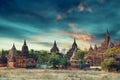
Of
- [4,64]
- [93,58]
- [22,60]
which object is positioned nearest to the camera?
[22,60]

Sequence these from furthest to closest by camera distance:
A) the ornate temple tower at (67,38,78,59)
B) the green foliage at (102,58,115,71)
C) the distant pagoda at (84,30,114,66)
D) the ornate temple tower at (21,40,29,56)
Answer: the ornate temple tower at (67,38,78,59)
the distant pagoda at (84,30,114,66)
the ornate temple tower at (21,40,29,56)
the green foliage at (102,58,115,71)

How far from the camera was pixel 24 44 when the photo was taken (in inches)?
4813

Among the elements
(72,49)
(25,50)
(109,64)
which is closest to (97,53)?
(72,49)

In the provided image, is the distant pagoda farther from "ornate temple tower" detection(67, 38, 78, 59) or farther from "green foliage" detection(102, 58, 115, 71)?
"green foliage" detection(102, 58, 115, 71)

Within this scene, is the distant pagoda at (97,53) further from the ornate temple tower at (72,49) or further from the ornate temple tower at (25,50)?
the ornate temple tower at (25,50)

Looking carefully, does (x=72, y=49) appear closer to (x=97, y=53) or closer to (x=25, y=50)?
(x=97, y=53)

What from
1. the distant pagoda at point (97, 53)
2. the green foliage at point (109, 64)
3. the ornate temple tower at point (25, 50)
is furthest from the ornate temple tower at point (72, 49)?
the green foliage at point (109, 64)

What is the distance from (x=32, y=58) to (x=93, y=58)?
95.4 feet

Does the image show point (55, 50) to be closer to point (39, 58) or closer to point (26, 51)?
point (39, 58)

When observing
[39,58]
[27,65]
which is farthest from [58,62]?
[39,58]

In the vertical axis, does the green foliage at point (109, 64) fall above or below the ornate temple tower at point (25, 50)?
below

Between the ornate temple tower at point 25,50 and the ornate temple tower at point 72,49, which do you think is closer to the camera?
the ornate temple tower at point 25,50

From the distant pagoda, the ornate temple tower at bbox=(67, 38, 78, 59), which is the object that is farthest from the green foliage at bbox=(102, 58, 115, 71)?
the ornate temple tower at bbox=(67, 38, 78, 59)

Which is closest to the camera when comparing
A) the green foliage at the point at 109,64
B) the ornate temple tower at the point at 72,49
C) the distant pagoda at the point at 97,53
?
the green foliage at the point at 109,64
